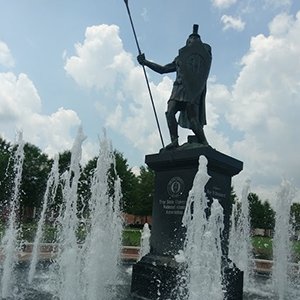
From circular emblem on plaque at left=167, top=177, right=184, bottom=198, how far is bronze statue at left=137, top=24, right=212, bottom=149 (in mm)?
741

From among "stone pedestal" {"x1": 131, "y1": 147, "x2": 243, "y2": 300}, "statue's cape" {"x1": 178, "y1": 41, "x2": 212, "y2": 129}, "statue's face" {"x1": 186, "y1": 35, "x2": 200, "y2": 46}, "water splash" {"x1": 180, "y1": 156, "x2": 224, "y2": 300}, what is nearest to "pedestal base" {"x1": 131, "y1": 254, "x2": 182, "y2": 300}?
"stone pedestal" {"x1": 131, "y1": 147, "x2": 243, "y2": 300}

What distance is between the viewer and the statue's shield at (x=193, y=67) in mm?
7793

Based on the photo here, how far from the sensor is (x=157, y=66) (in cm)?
840

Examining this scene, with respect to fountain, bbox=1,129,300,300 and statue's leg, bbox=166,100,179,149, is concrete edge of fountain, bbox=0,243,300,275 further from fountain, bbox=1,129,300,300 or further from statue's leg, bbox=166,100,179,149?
statue's leg, bbox=166,100,179,149

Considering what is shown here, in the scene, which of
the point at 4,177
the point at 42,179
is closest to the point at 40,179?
the point at 42,179

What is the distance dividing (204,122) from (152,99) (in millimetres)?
1146

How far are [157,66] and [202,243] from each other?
3764mm

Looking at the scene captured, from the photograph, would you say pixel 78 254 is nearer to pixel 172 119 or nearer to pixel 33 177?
pixel 172 119

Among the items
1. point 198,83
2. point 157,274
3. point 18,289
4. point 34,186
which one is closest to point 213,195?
point 157,274

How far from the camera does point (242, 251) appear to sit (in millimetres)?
11477

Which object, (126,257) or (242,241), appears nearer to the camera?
(242,241)

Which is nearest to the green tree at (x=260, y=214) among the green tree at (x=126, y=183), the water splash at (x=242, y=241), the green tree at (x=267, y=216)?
the green tree at (x=267, y=216)

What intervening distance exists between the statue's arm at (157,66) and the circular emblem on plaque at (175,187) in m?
2.29

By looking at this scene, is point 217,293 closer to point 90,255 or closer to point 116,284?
point 90,255
